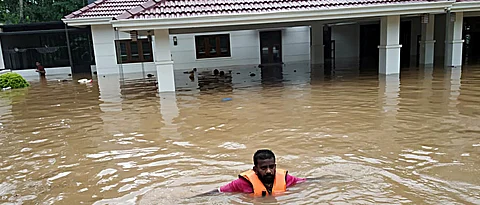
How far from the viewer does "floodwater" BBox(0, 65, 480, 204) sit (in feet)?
15.8

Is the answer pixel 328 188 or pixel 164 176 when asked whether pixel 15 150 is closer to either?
pixel 164 176

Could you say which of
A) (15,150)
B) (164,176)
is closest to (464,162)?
(164,176)

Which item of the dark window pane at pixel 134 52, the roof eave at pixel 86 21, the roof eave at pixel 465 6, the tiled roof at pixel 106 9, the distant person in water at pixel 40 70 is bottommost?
the distant person in water at pixel 40 70

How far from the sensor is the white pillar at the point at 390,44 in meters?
14.4

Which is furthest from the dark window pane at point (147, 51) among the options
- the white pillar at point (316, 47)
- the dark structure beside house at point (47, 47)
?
the white pillar at point (316, 47)

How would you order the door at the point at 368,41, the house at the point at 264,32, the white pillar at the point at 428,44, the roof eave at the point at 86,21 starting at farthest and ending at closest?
the door at the point at 368,41, the roof eave at the point at 86,21, the white pillar at the point at 428,44, the house at the point at 264,32

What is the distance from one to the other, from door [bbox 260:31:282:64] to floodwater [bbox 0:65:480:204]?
1466 cm

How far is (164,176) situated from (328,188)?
2.27m

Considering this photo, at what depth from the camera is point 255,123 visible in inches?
328

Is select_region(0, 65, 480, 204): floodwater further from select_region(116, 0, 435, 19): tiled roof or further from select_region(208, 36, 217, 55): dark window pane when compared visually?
select_region(208, 36, 217, 55): dark window pane

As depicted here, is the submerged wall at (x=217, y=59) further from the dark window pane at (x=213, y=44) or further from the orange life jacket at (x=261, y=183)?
the orange life jacket at (x=261, y=183)

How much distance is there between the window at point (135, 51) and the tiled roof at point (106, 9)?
7.04 ft

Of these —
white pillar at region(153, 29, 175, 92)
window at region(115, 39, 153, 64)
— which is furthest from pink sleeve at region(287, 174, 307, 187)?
window at region(115, 39, 153, 64)

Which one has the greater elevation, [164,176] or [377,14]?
[377,14]
